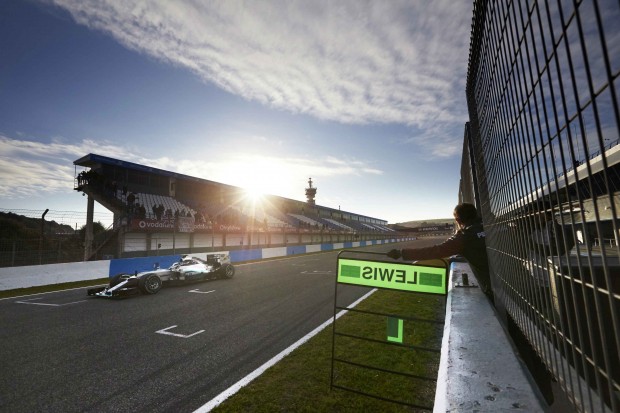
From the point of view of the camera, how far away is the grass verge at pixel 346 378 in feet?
11.1

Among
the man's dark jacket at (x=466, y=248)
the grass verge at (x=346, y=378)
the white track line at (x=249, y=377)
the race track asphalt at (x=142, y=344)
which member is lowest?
the grass verge at (x=346, y=378)

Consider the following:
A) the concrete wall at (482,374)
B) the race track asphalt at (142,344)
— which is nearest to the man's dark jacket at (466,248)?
the concrete wall at (482,374)

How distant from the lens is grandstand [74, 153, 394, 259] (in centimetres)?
2200

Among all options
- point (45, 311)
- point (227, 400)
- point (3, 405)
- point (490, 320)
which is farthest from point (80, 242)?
point (490, 320)

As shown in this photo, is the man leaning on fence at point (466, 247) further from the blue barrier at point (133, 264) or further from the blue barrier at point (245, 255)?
the blue barrier at point (245, 255)

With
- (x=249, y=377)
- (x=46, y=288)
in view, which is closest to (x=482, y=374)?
(x=249, y=377)

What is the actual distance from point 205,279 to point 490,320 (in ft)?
34.8

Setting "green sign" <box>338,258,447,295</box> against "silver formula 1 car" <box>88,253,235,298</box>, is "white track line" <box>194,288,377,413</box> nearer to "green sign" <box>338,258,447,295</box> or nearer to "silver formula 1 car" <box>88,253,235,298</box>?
"green sign" <box>338,258,447,295</box>

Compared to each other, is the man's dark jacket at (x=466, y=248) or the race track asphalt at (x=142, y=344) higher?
the man's dark jacket at (x=466, y=248)

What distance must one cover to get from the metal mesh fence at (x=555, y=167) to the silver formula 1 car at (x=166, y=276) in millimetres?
9400

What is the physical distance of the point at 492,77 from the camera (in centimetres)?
249

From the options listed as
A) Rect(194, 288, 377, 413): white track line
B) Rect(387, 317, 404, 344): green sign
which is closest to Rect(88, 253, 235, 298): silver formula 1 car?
Rect(194, 288, 377, 413): white track line

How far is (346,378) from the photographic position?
13.1 ft

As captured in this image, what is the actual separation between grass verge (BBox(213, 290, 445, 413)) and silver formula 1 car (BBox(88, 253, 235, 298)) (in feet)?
20.6
